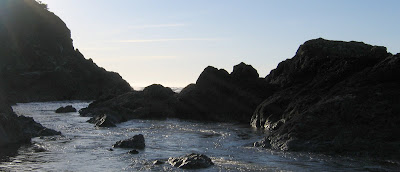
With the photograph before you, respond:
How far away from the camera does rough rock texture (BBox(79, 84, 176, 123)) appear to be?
43.2 m

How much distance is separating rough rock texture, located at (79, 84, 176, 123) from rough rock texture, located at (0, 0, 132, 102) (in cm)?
3651

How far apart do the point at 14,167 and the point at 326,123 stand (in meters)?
14.1

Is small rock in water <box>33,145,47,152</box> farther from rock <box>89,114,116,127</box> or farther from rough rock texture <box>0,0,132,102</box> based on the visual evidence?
rough rock texture <box>0,0,132,102</box>

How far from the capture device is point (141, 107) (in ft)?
147

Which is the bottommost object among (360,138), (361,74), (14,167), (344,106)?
(14,167)

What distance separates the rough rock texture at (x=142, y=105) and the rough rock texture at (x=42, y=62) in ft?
120

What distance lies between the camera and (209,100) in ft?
143

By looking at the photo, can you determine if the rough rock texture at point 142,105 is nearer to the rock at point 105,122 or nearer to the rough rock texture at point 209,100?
the rough rock texture at point 209,100

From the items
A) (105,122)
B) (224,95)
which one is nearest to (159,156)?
(105,122)

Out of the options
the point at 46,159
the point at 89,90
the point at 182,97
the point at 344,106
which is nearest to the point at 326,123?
the point at 344,106

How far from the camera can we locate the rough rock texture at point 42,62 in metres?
90.6

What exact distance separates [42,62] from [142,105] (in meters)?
61.0

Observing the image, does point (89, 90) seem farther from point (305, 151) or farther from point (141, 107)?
point (305, 151)

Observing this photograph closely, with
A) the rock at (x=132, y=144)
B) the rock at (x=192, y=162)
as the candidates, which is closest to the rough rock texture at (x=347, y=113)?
the rock at (x=192, y=162)
